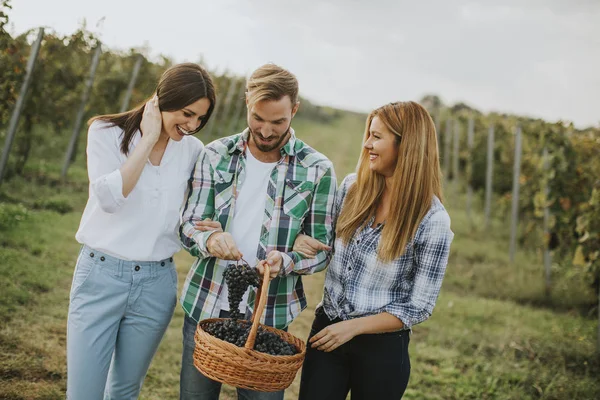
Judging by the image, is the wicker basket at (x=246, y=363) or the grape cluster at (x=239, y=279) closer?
the wicker basket at (x=246, y=363)

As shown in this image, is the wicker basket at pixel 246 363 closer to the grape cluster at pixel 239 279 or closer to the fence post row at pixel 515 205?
the grape cluster at pixel 239 279

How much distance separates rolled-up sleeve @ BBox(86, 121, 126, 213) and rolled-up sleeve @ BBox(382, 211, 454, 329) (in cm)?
120

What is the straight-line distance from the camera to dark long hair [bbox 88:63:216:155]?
2400 mm

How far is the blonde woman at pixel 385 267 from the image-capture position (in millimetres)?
2328

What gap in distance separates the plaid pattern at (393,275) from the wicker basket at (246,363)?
44cm

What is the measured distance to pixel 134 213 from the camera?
2379mm

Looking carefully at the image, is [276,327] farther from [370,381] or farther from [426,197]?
[426,197]

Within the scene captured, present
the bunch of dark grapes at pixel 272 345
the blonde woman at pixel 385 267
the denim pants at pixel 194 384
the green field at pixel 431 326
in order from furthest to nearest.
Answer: the green field at pixel 431 326 < the denim pants at pixel 194 384 < the blonde woman at pixel 385 267 < the bunch of dark grapes at pixel 272 345

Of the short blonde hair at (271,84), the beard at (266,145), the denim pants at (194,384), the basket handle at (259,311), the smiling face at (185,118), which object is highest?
the short blonde hair at (271,84)

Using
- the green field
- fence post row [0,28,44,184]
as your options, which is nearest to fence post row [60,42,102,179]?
the green field

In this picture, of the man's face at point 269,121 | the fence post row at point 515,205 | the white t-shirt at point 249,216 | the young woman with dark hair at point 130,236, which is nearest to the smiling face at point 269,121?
the man's face at point 269,121

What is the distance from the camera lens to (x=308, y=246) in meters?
2.40

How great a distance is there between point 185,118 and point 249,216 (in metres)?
0.51

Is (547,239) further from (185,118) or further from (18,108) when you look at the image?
(18,108)
